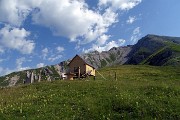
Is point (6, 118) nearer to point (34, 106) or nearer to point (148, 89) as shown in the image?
point (34, 106)

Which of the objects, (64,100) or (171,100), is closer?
(171,100)

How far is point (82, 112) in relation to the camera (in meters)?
37.2

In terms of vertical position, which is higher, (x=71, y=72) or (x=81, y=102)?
(x=71, y=72)

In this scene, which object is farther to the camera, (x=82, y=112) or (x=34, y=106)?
(x=34, y=106)

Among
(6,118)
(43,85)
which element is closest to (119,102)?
(6,118)

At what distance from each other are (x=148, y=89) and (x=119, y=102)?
8.42 metres

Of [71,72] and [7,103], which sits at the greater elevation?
[71,72]

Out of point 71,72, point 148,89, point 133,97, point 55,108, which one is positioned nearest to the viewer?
point 55,108

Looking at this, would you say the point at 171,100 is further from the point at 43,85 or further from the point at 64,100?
the point at 43,85

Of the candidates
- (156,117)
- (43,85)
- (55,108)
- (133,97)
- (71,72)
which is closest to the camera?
(156,117)

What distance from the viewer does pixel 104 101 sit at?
4091 centimetres

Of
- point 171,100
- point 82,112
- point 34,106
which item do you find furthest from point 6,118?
point 171,100

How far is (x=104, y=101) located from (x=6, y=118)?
11.5 metres

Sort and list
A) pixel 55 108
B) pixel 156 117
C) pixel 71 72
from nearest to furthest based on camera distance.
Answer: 1. pixel 156 117
2. pixel 55 108
3. pixel 71 72
